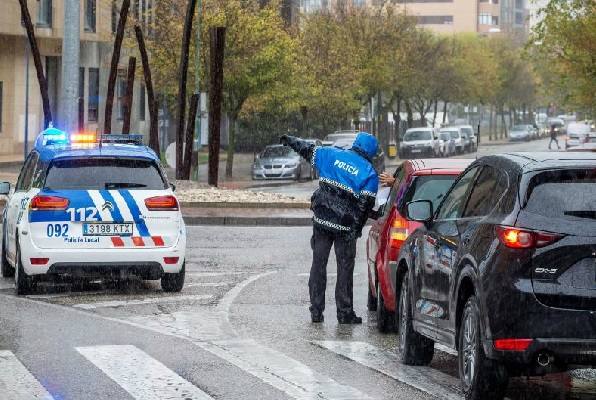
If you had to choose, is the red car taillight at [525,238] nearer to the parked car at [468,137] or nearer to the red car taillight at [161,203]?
the red car taillight at [161,203]

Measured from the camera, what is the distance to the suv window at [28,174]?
16797 mm

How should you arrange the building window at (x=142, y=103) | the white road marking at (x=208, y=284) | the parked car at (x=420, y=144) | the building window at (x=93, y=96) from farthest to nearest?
the parked car at (x=420, y=144), the building window at (x=142, y=103), the building window at (x=93, y=96), the white road marking at (x=208, y=284)

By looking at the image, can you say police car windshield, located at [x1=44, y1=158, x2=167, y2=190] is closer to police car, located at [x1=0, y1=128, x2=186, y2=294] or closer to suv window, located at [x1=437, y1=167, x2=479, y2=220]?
police car, located at [x1=0, y1=128, x2=186, y2=294]

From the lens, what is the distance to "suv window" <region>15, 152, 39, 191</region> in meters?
16.8

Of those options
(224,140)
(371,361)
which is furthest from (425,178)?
Answer: (224,140)

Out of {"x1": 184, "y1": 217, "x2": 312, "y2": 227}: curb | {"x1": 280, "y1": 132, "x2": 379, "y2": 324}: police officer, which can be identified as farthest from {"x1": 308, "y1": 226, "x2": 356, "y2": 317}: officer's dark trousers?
{"x1": 184, "y1": 217, "x2": 312, "y2": 227}: curb

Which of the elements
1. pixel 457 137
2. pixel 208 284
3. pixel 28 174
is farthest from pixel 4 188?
pixel 457 137

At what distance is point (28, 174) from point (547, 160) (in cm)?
915

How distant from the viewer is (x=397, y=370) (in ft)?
35.2

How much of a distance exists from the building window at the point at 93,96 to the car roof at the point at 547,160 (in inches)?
2292

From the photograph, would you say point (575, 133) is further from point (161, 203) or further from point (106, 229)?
point (106, 229)

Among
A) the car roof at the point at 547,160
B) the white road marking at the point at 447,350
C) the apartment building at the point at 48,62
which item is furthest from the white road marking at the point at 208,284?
the apartment building at the point at 48,62

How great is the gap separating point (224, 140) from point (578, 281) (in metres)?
81.0

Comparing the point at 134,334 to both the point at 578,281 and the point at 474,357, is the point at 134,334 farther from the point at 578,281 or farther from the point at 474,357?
the point at 578,281
